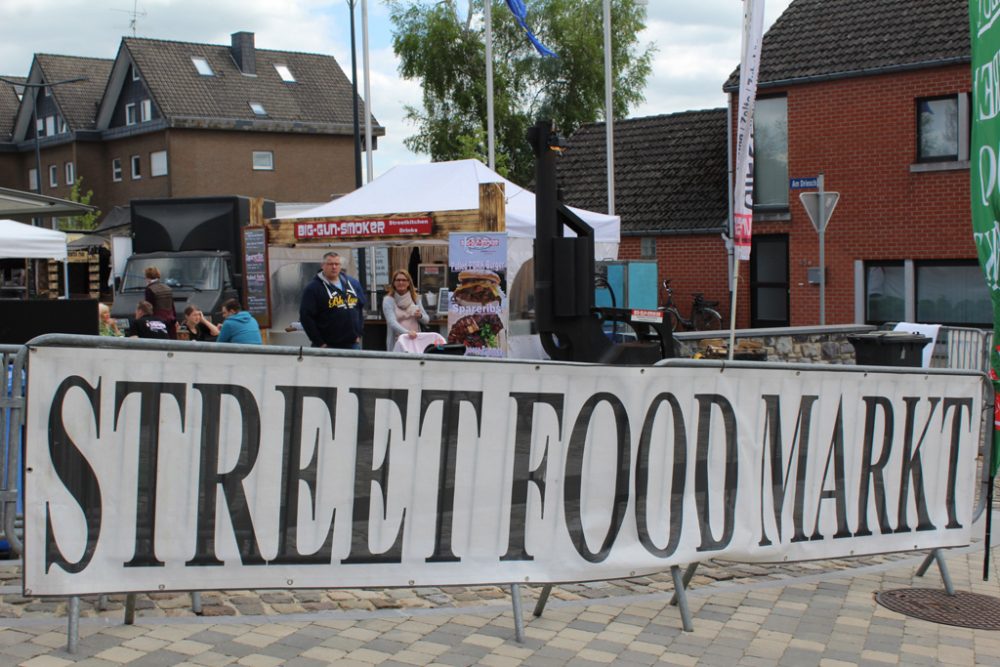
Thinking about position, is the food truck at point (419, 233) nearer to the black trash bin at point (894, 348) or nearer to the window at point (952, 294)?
the black trash bin at point (894, 348)

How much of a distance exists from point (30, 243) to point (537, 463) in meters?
15.2

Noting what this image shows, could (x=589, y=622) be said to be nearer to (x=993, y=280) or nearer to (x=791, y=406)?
(x=791, y=406)

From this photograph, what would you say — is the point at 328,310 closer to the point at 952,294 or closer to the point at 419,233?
the point at 419,233

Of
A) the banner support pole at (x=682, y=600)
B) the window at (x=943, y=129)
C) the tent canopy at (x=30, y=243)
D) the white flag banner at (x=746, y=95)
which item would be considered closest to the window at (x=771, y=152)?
the window at (x=943, y=129)

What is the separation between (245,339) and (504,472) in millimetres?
6496

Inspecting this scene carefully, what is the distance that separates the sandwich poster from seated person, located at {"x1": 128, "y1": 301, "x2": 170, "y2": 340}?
3.36 metres

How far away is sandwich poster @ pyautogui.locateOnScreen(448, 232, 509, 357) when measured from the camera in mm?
13203

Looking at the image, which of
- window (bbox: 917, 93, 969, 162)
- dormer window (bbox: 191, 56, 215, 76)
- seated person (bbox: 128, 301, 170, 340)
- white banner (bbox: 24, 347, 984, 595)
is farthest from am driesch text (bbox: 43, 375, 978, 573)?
dormer window (bbox: 191, 56, 215, 76)

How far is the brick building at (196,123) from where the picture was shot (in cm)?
4944

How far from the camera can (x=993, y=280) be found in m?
6.20

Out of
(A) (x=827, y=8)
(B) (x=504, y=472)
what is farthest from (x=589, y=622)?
(A) (x=827, y=8)

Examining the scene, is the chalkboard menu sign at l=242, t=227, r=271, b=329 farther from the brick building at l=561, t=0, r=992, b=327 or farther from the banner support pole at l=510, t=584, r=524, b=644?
the banner support pole at l=510, t=584, r=524, b=644

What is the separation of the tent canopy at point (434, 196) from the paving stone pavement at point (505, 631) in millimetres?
8813

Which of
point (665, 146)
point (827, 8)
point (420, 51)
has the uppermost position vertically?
point (420, 51)
